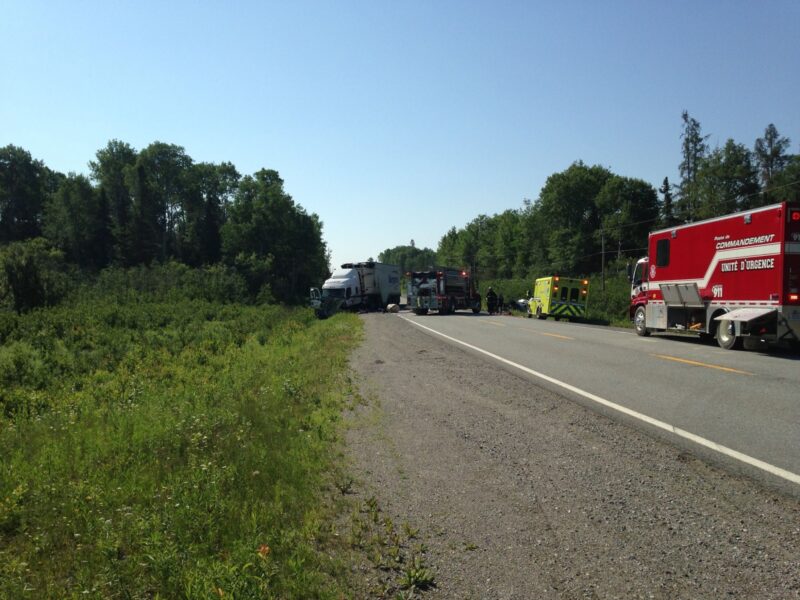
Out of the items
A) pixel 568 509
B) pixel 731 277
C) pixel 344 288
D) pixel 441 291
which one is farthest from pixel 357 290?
pixel 568 509

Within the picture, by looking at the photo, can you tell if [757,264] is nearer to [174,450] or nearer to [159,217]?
[174,450]

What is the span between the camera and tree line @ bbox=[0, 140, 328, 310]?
80.1m

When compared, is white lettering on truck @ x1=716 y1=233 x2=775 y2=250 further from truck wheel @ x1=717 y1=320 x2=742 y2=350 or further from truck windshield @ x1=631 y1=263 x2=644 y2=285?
truck windshield @ x1=631 y1=263 x2=644 y2=285

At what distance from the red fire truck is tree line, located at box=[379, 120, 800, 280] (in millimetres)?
36539

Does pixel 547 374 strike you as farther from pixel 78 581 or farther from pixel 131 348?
pixel 131 348

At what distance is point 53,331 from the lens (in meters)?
23.3

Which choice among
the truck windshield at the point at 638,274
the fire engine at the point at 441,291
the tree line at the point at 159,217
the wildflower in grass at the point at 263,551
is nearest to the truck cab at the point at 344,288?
the fire engine at the point at 441,291

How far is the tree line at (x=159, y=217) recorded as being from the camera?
8006 cm

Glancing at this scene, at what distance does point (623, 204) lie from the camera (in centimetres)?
7388

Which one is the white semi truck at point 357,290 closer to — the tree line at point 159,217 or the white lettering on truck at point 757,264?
the tree line at point 159,217

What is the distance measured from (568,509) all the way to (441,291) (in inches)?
1459

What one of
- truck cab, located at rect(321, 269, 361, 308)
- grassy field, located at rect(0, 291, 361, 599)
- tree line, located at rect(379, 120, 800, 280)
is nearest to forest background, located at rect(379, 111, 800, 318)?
tree line, located at rect(379, 120, 800, 280)

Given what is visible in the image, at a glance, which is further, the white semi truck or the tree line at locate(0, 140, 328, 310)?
the tree line at locate(0, 140, 328, 310)

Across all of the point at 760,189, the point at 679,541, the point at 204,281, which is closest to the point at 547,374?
the point at 679,541
